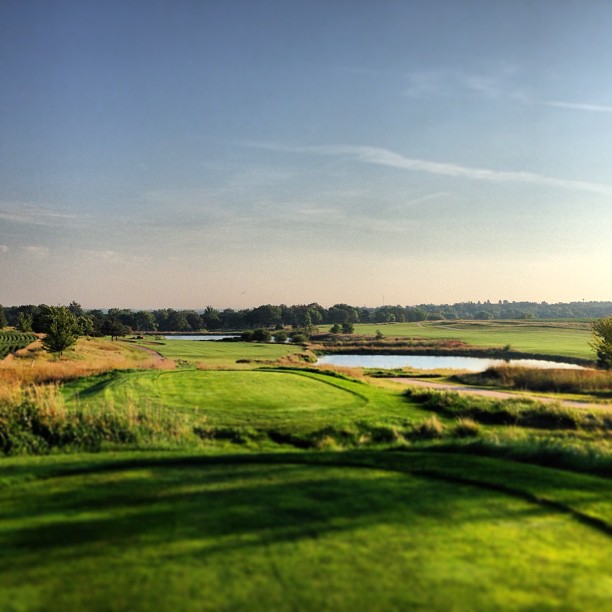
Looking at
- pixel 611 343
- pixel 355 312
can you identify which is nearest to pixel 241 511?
pixel 611 343

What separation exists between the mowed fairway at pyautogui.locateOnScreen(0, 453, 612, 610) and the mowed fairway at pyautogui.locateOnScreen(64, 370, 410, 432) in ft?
21.8

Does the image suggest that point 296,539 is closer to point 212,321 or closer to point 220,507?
point 220,507

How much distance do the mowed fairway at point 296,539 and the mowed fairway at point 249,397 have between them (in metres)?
6.66

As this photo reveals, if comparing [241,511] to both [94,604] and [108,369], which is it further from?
[108,369]

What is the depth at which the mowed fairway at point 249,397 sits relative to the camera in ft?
52.1

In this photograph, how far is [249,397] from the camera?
19000 mm

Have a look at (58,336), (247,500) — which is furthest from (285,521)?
(58,336)

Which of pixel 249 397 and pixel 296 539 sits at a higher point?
pixel 296 539

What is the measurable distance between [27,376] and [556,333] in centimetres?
10723

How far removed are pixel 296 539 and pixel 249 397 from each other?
43.2 ft

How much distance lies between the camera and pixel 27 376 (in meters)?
25.0

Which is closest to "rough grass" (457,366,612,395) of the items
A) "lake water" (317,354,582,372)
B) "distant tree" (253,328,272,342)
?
"lake water" (317,354,582,372)

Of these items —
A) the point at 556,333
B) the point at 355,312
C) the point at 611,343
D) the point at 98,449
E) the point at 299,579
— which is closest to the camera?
the point at 299,579

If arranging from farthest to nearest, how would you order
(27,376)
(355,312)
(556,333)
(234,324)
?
(355,312)
(234,324)
(556,333)
(27,376)
